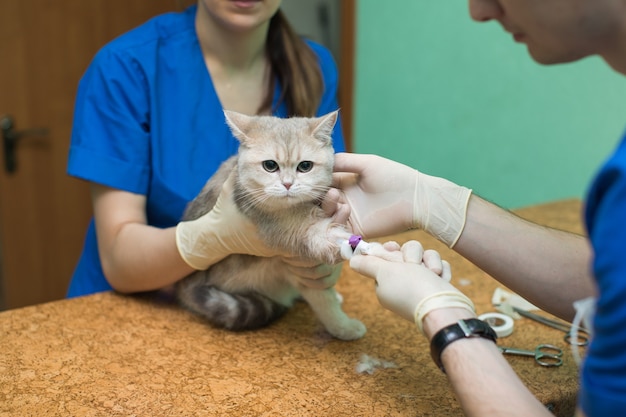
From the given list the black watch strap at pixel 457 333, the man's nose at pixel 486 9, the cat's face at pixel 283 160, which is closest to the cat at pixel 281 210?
the cat's face at pixel 283 160

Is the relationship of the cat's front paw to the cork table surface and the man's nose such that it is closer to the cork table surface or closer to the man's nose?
the cork table surface

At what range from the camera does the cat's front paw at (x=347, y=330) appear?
133cm

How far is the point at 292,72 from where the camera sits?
177 cm

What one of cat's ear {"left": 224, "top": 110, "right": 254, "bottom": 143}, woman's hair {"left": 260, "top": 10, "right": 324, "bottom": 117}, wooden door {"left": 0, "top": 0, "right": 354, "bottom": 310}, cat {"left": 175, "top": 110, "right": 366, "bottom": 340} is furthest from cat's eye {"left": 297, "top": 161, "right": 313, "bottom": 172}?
wooden door {"left": 0, "top": 0, "right": 354, "bottom": 310}

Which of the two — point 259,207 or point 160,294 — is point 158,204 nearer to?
point 160,294

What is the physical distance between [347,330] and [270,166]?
39 centimetres

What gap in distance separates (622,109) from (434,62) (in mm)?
851

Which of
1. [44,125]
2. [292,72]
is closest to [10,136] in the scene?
[44,125]

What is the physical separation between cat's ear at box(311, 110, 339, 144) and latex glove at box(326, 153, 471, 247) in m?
0.06

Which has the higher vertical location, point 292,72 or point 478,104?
point 292,72

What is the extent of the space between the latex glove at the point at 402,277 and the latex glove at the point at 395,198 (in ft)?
0.37

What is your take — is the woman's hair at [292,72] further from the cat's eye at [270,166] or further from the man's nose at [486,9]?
the man's nose at [486,9]

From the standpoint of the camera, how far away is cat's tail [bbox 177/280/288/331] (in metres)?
1.35

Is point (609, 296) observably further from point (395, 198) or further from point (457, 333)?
point (395, 198)
